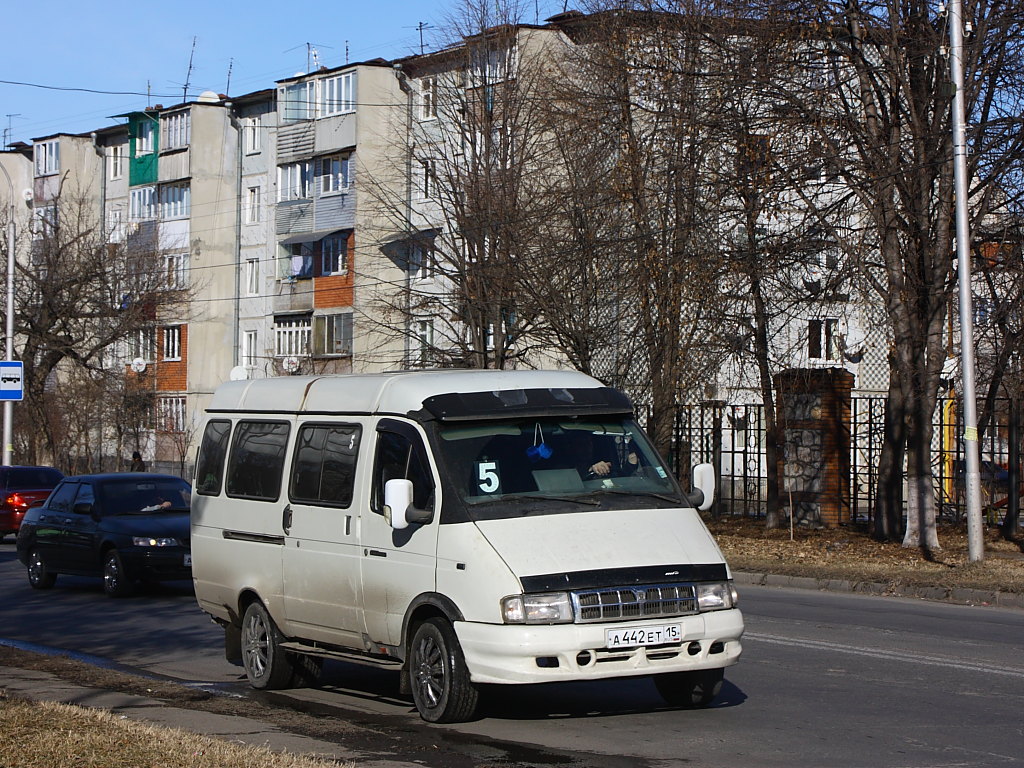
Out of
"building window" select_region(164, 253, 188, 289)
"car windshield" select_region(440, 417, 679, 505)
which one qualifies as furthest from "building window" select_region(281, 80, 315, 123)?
"car windshield" select_region(440, 417, 679, 505)

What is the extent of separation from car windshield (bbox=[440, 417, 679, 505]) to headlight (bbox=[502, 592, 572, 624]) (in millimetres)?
793

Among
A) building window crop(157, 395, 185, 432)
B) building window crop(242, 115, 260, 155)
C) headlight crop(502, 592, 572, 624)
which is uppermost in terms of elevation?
building window crop(242, 115, 260, 155)

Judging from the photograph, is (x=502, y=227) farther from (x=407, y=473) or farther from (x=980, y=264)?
(x=407, y=473)

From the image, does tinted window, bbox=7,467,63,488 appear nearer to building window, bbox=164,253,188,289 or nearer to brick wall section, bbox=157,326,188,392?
building window, bbox=164,253,188,289

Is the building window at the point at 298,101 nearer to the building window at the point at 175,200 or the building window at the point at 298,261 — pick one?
the building window at the point at 298,261

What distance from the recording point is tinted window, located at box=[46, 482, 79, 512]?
18.8 m

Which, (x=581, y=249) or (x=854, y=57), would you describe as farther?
(x=581, y=249)

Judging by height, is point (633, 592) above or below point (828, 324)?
below

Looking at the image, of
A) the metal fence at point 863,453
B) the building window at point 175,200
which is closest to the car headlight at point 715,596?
the metal fence at point 863,453

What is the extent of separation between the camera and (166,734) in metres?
7.71

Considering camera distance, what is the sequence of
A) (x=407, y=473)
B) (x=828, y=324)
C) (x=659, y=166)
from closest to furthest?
1. (x=407, y=473)
2. (x=828, y=324)
3. (x=659, y=166)

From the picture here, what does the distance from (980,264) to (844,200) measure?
231cm

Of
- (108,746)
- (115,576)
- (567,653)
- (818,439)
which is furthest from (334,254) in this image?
(108,746)

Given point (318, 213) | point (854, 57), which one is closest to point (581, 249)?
point (854, 57)
